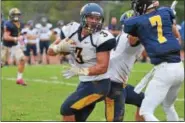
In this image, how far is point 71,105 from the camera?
575cm

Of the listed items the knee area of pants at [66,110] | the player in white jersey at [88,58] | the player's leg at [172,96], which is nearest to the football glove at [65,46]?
the player in white jersey at [88,58]

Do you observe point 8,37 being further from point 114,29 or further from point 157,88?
point 114,29

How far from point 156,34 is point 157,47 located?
0.52ft

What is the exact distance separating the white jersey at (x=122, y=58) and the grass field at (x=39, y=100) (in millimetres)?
930

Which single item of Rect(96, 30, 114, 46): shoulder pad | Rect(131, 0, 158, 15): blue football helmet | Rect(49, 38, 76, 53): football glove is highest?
Rect(131, 0, 158, 15): blue football helmet

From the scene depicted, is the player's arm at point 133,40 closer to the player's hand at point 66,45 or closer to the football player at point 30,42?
the player's hand at point 66,45

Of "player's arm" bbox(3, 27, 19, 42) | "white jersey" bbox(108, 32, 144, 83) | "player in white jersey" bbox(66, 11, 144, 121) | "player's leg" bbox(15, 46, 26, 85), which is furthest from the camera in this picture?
"player's leg" bbox(15, 46, 26, 85)

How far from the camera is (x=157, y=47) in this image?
5.99 meters

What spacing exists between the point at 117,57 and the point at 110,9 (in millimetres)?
19472

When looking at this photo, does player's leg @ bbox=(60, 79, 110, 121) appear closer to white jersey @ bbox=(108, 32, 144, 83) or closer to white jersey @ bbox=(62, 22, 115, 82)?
white jersey @ bbox=(62, 22, 115, 82)

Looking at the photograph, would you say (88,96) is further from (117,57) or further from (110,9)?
(110,9)

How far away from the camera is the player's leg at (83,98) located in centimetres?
576

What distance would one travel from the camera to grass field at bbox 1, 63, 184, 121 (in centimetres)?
815

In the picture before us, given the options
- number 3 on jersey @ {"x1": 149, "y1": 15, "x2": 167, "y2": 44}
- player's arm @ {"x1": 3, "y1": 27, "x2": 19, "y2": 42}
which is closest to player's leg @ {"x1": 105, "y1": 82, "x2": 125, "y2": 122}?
number 3 on jersey @ {"x1": 149, "y1": 15, "x2": 167, "y2": 44}
